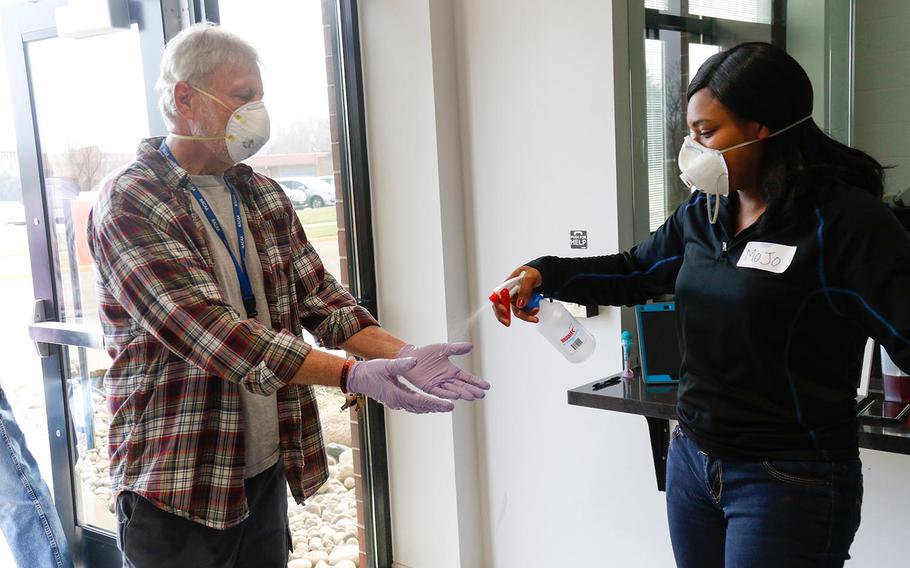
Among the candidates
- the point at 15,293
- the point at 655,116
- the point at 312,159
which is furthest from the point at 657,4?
the point at 15,293

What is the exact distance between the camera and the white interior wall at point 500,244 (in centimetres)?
269

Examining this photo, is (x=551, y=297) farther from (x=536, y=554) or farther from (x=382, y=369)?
(x=536, y=554)

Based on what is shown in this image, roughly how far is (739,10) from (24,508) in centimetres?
269

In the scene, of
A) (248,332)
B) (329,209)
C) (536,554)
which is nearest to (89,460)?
(329,209)

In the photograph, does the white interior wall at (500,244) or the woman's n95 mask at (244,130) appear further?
the white interior wall at (500,244)

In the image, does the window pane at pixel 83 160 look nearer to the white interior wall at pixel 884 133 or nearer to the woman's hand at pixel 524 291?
the woman's hand at pixel 524 291

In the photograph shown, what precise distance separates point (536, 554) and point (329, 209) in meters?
1.42

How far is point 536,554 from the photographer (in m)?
3.03

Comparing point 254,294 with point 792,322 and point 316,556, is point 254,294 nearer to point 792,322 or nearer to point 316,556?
point 792,322

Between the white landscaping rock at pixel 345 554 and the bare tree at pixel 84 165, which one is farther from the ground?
the bare tree at pixel 84 165

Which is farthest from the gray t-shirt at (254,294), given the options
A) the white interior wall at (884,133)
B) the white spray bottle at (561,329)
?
the white interior wall at (884,133)

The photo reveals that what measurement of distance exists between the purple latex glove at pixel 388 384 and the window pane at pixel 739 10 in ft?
5.23

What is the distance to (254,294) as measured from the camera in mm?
1761

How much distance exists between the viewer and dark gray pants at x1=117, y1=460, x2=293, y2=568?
163 cm
